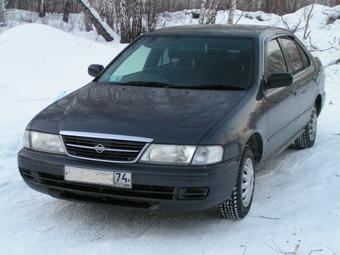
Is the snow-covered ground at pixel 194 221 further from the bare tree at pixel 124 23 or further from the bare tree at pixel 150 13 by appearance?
the bare tree at pixel 150 13

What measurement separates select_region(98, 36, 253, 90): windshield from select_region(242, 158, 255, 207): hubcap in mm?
674

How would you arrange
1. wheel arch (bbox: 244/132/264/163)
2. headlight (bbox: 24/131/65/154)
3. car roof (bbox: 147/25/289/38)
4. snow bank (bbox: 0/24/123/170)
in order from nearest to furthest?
headlight (bbox: 24/131/65/154)
wheel arch (bbox: 244/132/264/163)
car roof (bbox: 147/25/289/38)
snow bank (bbox: 0/24/123/170)

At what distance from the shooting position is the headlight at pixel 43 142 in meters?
3.99

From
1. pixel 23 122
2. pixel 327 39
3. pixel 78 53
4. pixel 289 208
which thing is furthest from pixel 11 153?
pixel 327 39

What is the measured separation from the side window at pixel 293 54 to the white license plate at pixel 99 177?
2.63 metres

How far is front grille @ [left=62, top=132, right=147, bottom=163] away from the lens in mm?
3768

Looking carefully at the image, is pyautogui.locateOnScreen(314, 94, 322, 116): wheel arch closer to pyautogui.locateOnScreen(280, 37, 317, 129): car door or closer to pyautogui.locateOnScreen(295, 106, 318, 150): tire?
pyautogui.locateOnScreen(295, 106, 318, 150): tire

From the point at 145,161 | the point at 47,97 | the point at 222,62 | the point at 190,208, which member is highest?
the point at 222,62

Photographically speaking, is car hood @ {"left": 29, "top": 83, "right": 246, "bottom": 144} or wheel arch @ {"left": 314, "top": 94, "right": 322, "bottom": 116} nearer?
car hood @ {"left": 29, "top": 83, "right": 246, "bottom": 144}

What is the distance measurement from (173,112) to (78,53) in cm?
702

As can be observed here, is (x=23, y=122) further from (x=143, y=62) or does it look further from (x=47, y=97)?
(x=143, y=62)

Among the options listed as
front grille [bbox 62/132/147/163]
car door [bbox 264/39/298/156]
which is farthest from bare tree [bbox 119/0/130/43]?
front grille [bbox 62/132/147/163]

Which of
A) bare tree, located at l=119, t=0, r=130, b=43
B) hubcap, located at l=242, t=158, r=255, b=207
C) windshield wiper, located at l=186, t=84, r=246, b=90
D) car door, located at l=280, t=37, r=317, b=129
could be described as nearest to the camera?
hubcap, located at l=242, t=158, r=255, b=207

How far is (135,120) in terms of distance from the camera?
3955mm
